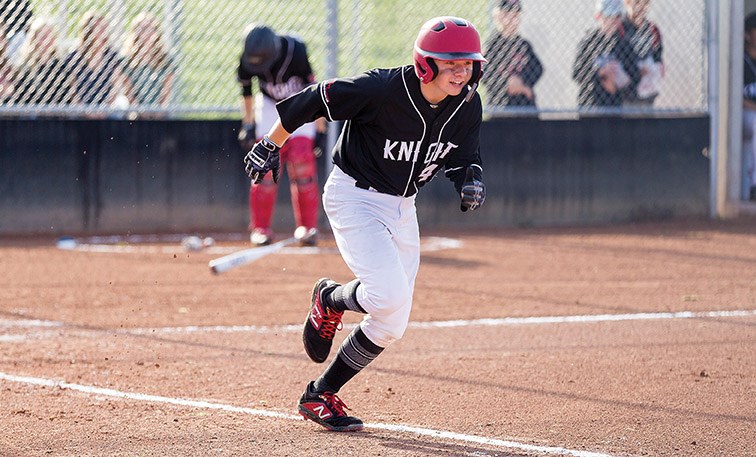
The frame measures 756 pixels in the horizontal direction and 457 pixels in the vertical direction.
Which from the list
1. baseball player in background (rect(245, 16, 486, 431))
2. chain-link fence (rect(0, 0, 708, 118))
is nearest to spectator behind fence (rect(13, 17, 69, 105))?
chain-link fence (rect(0, 0, 708, 118))

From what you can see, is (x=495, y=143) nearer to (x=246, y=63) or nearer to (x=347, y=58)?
(x=347, y=58)

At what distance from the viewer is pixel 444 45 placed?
4750 millimetres

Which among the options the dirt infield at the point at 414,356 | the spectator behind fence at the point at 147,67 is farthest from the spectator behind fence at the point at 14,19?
the dirt infield at the point at 414,356

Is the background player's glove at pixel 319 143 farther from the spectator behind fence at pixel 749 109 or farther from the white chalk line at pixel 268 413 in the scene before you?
the white chalk line at pixel 268 413

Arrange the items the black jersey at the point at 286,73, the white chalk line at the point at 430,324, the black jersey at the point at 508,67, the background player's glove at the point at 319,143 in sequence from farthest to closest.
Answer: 1. the black jersey at the point at 508,67
2. the background player's glove at the point at 319,143
3. the black jersey at the point at 286,73
4. the white chalk line at the point at 430,324

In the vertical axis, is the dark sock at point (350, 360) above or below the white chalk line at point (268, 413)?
above

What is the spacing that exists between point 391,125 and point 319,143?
6.51 m

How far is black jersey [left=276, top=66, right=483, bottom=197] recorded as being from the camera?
16.2 feet

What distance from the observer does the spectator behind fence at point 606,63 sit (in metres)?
12.3

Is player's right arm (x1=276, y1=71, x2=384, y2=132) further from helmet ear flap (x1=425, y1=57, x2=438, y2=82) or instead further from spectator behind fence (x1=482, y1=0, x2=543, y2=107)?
spectator behind fence (x1=482, y1=0, x2=543, y2=107)

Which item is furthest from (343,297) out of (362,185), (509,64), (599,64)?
(599,64)

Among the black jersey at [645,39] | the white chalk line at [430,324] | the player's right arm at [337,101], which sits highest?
the black jersey at [645,39]

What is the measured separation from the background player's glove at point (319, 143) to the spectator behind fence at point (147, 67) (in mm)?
1617

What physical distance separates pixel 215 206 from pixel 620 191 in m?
4.49
